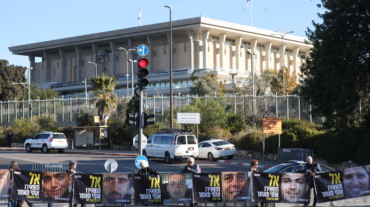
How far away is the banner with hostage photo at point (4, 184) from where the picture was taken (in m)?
13.3

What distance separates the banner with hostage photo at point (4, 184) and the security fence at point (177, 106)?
20061 mm

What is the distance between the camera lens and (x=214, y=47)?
314ft

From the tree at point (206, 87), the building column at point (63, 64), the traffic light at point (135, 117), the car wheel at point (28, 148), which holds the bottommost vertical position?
the car wheel at point (28, 148)

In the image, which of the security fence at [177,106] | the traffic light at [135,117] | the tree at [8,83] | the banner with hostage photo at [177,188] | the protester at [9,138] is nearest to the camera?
the banner with hostage photo at [177,188]

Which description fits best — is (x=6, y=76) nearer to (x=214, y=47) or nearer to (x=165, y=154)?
(x=214, y=47)

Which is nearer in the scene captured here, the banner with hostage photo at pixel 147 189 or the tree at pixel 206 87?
the banner with hostage photo at pixel 147 189

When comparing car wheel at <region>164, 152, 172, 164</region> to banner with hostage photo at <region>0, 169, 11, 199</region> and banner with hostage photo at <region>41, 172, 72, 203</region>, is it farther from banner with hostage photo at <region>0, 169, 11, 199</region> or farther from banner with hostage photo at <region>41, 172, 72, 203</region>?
banner with hostage photo at <region>0, 169, 11, 199</region>

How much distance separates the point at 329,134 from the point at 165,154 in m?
10.1

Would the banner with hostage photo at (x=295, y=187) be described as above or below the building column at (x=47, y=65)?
below

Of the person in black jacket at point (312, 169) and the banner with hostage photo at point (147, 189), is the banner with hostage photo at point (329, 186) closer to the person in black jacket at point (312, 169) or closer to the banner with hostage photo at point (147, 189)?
the person in black jacket at point (312, 169)

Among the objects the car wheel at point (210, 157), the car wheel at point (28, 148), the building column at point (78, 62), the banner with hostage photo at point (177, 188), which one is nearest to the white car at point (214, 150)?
the car wheel at point (210, 157)

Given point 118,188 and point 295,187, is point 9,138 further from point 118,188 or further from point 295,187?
point 295,187

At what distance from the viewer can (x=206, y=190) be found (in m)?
13.5

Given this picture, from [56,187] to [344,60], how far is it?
17.2 meters
